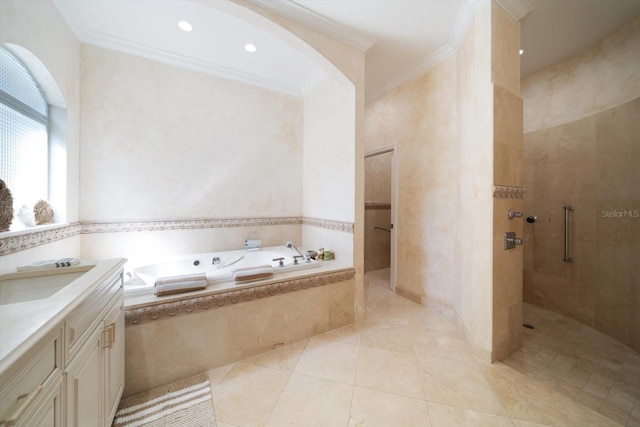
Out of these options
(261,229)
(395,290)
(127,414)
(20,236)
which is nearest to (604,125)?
(395,290)

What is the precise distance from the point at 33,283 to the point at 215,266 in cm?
142

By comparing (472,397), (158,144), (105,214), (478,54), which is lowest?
(472,397)

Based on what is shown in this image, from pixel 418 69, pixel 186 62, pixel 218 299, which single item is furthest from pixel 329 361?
pixel 186 62

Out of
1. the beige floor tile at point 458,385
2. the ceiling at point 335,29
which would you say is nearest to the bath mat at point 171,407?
the beige floor tile at point 458,385

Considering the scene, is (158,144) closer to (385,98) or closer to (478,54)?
(385,98)

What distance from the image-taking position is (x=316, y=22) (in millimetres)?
1928

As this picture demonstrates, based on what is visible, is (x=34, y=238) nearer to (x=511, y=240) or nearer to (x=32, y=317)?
(x=32, y=317)

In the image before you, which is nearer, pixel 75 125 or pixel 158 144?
pixel 75 125

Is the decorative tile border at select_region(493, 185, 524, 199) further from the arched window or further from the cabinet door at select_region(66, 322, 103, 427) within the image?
the arched window

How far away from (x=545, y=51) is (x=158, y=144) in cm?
412

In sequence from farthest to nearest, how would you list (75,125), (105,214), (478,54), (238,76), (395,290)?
(395,290)
(238,76)
(105,214)
(75,125)
(478,54)

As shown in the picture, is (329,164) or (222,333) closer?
(222,333)

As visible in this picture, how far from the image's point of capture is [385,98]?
3.15m

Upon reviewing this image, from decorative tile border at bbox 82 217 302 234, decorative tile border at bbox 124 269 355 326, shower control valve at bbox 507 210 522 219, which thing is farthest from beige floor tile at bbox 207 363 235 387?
shower control valve at bbox 507 210 522 219
